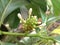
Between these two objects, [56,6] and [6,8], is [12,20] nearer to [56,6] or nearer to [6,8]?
[6,8]

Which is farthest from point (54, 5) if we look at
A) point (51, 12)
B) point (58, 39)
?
point (58, 39)

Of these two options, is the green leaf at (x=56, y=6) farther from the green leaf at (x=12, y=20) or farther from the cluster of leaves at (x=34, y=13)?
the green leaf at (x=12, y=20)

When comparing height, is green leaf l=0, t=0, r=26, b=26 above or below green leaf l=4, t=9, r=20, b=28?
above

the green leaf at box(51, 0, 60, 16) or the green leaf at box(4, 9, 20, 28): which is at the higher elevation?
the green leaf at box(51, 0, 60, 16)

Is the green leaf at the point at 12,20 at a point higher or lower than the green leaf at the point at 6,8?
lower

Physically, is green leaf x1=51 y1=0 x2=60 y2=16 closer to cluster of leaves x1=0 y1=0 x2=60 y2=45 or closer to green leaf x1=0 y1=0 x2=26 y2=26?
cluster of leaves x1=0 y1=0 x2=60 y2=45

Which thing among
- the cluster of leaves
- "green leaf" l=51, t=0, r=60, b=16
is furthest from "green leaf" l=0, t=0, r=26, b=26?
"green leaf" l=51, t=0, r=60, b=16

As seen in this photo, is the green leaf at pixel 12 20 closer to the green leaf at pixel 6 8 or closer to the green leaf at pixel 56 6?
the green leaf at pixel 6 8

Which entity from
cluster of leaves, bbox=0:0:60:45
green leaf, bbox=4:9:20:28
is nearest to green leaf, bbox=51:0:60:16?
cluster of leaves, bbox=0:0:60:45

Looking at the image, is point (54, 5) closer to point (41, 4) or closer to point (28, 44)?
point (41, 4)

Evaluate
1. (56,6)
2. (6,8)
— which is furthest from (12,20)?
(56,6)

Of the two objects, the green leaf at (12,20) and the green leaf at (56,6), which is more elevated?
the green leaf at (56,6)

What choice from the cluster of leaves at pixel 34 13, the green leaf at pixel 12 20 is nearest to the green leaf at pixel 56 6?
the cluster of leaves at pixel 34 13
